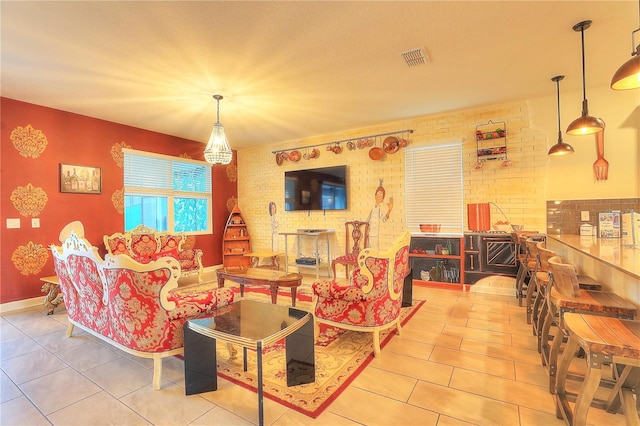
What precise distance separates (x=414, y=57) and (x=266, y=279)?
9.15 ft

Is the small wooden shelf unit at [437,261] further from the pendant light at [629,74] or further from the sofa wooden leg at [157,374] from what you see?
the sofa wooden leg at [157,374]

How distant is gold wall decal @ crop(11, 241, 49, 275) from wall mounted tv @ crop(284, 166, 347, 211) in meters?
3.87

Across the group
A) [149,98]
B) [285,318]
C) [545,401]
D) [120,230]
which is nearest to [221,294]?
[285,318]

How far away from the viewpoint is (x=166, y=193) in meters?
5.58

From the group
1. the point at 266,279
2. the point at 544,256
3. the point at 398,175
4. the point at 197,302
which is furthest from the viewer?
the point at 398,175

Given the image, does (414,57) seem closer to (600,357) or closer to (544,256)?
(544,256)

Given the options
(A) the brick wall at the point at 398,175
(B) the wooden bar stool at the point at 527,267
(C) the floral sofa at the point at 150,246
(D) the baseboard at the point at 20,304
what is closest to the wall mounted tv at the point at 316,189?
(A) the brick wall at the point at 398,175

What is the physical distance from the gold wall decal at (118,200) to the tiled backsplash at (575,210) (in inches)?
257

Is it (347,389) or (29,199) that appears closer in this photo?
(347,389)

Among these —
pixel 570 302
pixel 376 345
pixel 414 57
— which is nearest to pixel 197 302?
pixel 376 345

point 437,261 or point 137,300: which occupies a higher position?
point 137,300

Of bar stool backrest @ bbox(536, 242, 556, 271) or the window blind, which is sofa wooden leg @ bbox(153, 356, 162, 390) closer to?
bar stool backrest @ bbox(536, 242, 556, 271)

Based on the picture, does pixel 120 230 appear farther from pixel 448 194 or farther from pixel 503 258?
pixel 503 258

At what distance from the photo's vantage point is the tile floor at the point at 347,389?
178 centimetres
